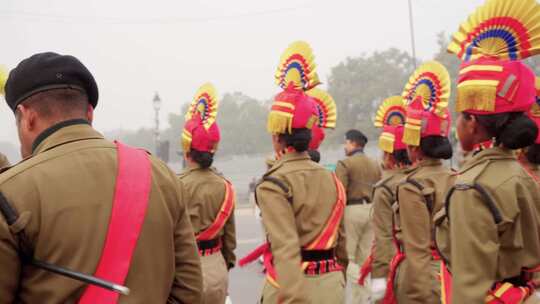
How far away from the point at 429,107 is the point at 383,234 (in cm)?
117

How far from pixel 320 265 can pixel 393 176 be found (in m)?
1.70

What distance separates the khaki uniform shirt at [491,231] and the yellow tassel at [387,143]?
3.44 meters

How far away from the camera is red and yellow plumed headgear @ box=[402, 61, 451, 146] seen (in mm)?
3727

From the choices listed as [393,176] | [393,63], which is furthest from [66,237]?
[393,63]

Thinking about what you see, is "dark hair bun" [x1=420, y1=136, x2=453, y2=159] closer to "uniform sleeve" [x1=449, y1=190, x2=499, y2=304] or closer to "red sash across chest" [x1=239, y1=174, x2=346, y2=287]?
"red sash across chest" [x1=239, y1=174, x2=346, y2=287]

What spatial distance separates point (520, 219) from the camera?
2242 millimetres

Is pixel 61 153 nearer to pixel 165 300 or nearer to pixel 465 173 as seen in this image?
pixel 165 300

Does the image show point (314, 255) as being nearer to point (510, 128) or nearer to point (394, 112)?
point (510, 128)

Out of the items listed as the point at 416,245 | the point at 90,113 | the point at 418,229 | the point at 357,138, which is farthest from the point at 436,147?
the point at 357,138

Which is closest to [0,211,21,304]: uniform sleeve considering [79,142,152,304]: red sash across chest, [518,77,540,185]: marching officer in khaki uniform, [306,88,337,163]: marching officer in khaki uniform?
[79,142,152,304]: red sash across chest

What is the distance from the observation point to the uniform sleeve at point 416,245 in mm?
3611

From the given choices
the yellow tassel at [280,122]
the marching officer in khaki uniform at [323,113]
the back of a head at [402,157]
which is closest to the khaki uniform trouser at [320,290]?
the yellow tassel at [280,122]

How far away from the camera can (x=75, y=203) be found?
67.2 inches

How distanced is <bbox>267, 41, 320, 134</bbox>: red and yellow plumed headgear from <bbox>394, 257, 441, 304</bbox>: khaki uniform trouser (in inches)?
51.1
